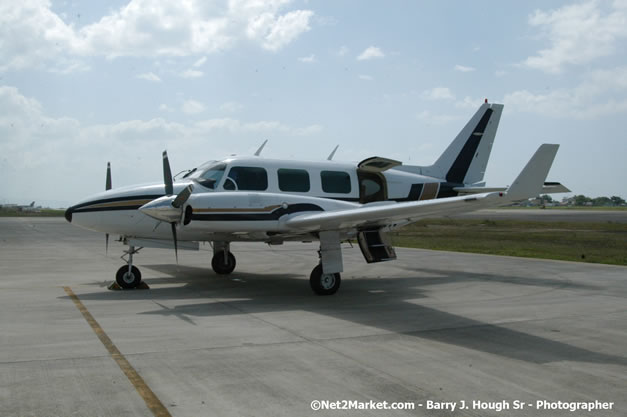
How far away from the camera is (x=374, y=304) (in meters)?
11.2

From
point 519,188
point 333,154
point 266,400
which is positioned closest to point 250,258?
point 333,154

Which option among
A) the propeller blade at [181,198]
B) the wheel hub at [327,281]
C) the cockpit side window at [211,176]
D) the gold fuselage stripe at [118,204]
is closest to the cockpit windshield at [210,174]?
the cockpit side window at [211,176]

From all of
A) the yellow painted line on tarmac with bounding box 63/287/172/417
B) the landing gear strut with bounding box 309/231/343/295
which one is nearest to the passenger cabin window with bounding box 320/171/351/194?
the landing gear strut with bounding box 309/231/343/295

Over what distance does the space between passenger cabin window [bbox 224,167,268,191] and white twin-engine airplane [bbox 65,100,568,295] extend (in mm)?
24

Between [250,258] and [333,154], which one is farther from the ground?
[333,154]

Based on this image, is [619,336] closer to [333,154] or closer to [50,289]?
[333,154]

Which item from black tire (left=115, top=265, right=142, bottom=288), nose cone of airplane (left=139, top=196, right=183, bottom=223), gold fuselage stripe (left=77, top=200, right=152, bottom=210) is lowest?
black tire (left=115, top=265, right=142, bottom=288)

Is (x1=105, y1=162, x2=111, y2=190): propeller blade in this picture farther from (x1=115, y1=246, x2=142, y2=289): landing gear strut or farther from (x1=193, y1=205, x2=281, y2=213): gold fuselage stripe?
(x1=193, y1=205, x2=281, y2=213): gold fuselage stripe

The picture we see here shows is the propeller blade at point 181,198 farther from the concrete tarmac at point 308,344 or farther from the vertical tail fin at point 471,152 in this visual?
the vertical tail fin at point 471,152

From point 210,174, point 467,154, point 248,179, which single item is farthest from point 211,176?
point 467,154

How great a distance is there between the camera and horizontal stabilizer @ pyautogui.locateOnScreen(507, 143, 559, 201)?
8219 millimetres

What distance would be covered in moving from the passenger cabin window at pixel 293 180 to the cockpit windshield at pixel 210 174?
4.99 feet

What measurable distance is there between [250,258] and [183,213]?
10.1m

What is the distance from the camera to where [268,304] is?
1100 centimetres
